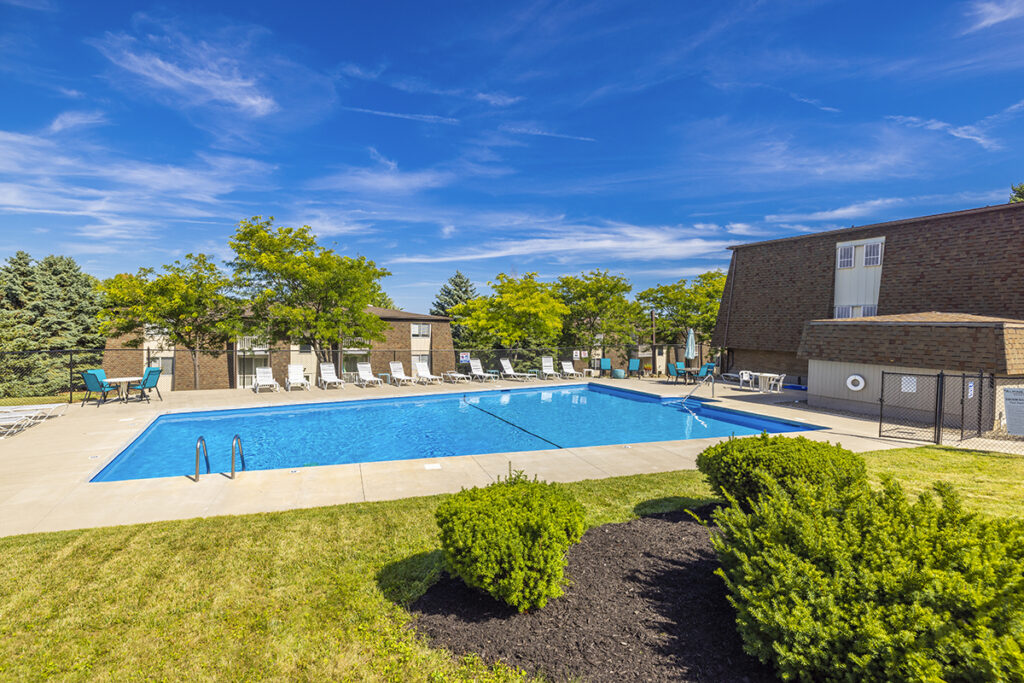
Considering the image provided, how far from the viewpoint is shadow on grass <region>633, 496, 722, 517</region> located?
17.5 feet

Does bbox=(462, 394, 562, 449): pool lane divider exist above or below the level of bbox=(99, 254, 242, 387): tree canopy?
below

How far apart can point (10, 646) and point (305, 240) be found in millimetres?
19637

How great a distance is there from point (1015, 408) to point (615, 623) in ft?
35.5

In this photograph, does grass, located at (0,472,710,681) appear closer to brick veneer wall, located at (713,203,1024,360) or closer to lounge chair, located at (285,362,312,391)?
lounge chair, located at (285,362,312,391)

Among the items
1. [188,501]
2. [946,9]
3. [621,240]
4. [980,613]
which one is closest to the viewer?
[980,613]

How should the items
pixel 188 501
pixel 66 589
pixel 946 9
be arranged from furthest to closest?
pixel 946 9 → pixel 188 501 → pixel 66 589

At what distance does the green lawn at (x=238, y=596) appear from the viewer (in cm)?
293

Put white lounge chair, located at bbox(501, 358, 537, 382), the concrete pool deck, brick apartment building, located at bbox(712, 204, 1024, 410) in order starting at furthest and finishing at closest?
white lounge chair, located at bbox(501, 358, 537, 382) < brick apartment building, located at bbox(712, 204, 1024, 410) < the concrete pool deck

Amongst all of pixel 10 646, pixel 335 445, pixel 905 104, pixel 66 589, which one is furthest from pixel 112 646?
pixel 905 104

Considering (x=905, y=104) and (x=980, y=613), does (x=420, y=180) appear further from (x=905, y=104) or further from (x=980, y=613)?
(x=980, y=613)

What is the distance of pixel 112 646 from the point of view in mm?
3113

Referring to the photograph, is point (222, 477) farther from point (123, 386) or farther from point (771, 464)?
point (123, 386)

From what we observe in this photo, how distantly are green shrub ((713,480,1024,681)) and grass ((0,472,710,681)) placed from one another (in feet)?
5.05

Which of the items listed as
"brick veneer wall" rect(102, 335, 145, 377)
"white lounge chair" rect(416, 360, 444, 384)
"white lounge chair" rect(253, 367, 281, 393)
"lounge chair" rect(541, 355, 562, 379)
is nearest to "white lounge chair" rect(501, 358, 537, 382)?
"lounge chair" rect(541, 355, 562, 379)
